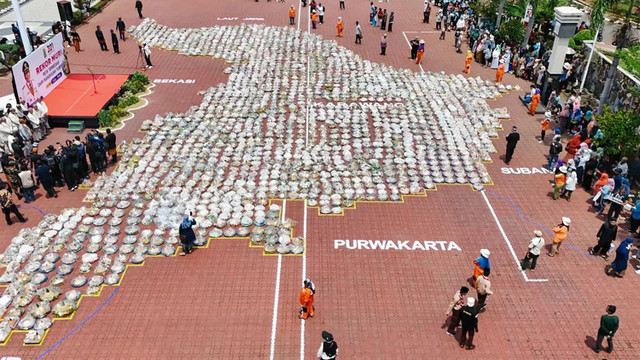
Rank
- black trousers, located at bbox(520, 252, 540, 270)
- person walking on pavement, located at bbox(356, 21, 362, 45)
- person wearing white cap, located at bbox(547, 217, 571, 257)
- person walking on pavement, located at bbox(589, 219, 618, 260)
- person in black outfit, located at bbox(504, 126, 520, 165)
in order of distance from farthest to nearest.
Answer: person walking on pavement, located at bbox(356, 21, 362, 45)
person in black outfit, located at bbox(504, 126, 520, 165)
person wearing white cap, located at bbox(547, 217, 571, 257)
person walking on pavement, located at bbox(589, 219, 618, 260)
black trousers, located at bbox(520, 252, 540, 270)

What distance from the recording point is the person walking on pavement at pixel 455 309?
1489 cm

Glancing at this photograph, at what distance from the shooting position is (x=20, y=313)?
16.3 meters

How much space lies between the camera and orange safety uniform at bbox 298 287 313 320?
1552 cm

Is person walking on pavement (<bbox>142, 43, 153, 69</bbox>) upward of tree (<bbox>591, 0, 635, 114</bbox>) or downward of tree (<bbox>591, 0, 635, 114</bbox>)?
downward

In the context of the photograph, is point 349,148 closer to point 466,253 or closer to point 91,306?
point 466,253

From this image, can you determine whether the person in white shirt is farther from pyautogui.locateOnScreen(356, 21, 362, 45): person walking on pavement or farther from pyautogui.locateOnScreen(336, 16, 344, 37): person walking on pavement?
pyautogui.locateOnScreen(336, 16, 344, 37): person walking on pavement

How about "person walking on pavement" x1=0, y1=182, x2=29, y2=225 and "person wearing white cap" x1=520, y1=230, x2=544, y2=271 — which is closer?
"person wearing white cap" x1=520, y1=230, x2=544, y2=271

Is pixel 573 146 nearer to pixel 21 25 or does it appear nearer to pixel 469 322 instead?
pixel 469 322

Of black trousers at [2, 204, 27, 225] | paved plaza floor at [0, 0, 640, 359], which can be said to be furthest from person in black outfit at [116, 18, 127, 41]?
black trousers at [2, 204, 27, 225]

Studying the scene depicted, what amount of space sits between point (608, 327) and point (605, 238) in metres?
4.71

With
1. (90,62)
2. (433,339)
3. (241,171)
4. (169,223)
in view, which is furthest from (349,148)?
(90,62)

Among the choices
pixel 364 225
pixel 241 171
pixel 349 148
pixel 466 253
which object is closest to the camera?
pixel 466 253

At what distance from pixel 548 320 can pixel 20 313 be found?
655 inches

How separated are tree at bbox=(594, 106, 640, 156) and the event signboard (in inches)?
1087
